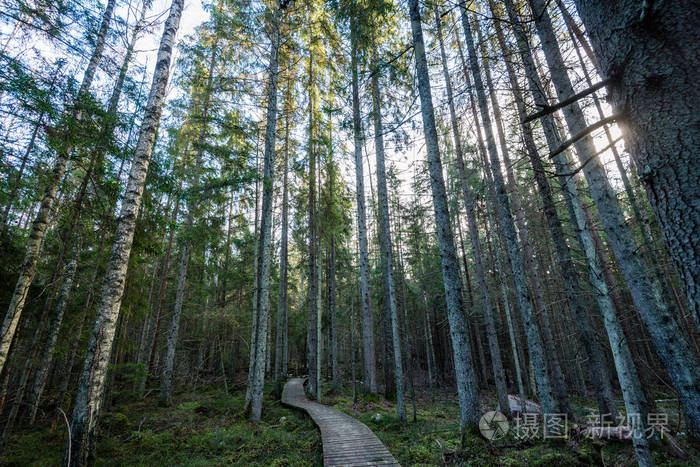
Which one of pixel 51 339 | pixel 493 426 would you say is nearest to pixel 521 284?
pixel 493 426

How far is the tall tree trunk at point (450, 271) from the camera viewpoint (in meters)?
5.52

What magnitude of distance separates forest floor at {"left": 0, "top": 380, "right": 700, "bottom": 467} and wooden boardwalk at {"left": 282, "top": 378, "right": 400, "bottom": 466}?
0.33 meters

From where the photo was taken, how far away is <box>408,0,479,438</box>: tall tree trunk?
552 centimetres

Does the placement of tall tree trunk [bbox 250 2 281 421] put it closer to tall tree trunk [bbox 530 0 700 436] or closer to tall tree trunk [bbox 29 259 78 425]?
tall tree trunk [bbox 29 259 78 425]

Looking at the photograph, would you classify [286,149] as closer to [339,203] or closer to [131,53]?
[339,203]

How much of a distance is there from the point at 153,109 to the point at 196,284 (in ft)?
43.0

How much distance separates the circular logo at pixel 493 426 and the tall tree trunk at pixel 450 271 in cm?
28

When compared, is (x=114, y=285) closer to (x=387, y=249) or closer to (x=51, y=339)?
(x=51, y=339)

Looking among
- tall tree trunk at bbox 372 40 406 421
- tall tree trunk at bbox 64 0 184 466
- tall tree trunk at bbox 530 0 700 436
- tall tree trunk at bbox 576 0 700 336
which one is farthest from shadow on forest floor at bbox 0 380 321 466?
tall tree trunk at bbox 576 0 700 336

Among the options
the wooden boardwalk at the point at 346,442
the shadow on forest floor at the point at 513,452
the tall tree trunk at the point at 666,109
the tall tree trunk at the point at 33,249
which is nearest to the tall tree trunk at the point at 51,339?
the tall tree trunk at the point at 33,249

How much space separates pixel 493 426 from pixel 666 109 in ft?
22.5

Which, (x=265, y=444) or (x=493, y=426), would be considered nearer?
(x=493, y=426)

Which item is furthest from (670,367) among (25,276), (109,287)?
(25,276)

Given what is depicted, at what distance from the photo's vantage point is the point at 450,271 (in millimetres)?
5996
